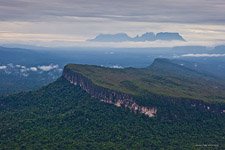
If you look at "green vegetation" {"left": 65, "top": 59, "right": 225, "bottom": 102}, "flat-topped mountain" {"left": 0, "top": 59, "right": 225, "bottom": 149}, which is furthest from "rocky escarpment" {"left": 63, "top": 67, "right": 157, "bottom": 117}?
"green vegetation" {"left": 65, "top": 59, "right": 225, "bottom": 102}

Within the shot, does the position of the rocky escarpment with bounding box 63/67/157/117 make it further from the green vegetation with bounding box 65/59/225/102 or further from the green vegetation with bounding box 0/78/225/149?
the green vegetation with bounding box 65/59/225/102

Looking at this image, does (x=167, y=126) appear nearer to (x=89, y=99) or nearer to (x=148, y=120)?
(x=148, y=120)

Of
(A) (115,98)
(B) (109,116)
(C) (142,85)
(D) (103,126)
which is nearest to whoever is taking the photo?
(D) (103,126)

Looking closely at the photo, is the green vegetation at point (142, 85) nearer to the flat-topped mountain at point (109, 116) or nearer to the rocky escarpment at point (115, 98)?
the flat-topped mountain at point (109, 116)

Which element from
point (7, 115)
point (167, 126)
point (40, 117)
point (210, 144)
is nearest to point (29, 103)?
point (7, 115)

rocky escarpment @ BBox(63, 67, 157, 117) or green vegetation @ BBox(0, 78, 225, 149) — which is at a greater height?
rocky escarpment @ BBox(63, 67, 157, 117)

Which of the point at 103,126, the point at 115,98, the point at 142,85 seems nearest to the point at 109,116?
the point at 103,126

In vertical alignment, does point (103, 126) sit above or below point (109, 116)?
below

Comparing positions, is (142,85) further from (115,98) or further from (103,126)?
(103,126)

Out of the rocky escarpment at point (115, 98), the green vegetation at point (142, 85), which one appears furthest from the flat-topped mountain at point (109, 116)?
the green vegetation at point (142, 85)
